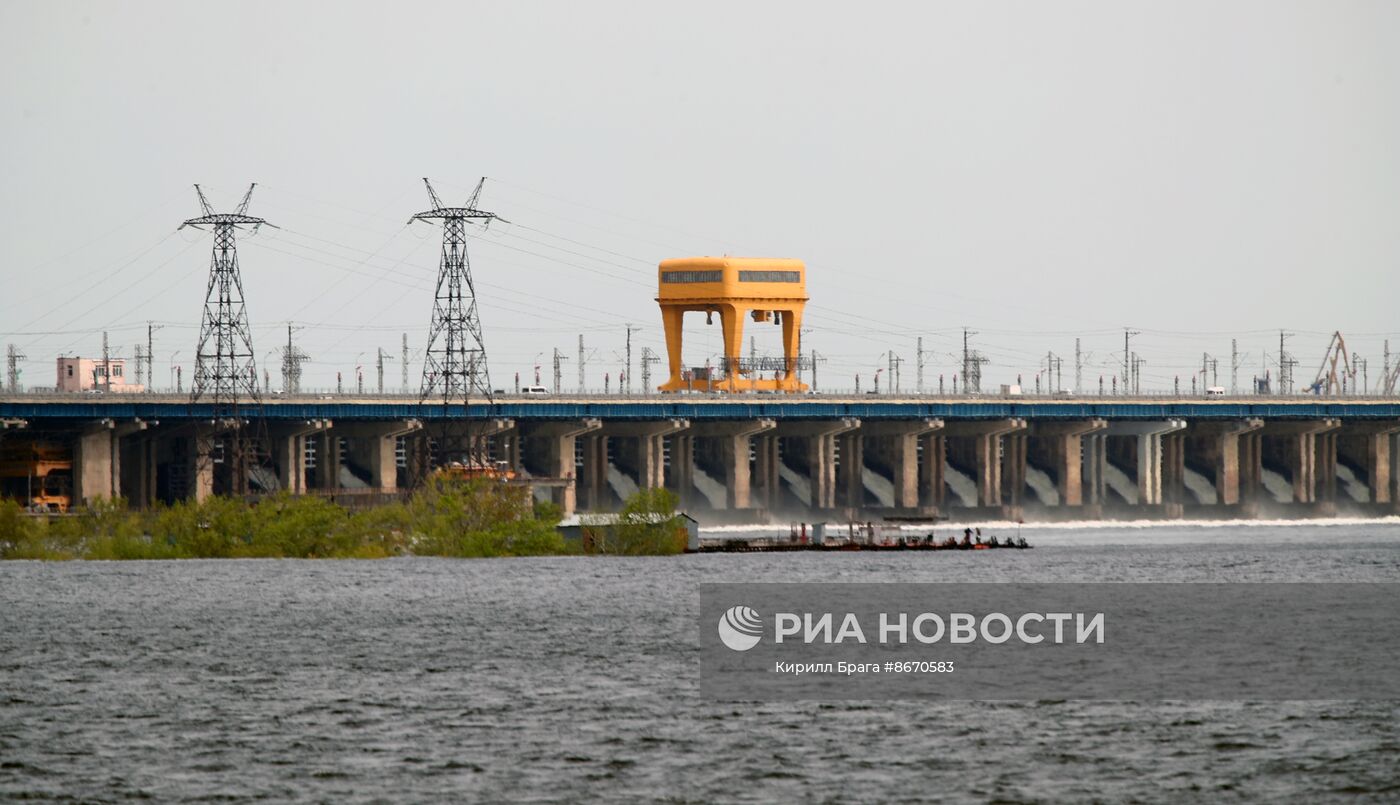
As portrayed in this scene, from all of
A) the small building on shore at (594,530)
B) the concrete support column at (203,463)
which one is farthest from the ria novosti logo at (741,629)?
the concrete support column at (203,463)

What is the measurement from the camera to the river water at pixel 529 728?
56188 mm

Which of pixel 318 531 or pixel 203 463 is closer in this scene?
pixel 318 531

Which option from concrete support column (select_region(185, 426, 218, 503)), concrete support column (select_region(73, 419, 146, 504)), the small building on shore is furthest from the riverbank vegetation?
concrete support column (select_region(73, 419, 146, 504))

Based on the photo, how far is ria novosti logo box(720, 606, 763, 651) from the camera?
305ft

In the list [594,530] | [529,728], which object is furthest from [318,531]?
[529,728]

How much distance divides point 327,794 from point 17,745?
45.4ft

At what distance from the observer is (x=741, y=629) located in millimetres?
96688

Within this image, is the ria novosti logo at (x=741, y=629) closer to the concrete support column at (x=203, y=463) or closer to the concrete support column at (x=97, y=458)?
the concrete support column at (x=203, y=463)

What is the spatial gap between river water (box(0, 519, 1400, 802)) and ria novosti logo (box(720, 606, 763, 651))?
172 cm

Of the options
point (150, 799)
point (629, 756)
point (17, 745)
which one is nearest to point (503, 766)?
point (629, 756)

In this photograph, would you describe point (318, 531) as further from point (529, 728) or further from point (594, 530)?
point (529, 728)

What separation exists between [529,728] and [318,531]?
84.6m

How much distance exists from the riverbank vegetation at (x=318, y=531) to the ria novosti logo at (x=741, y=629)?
42.9 metres

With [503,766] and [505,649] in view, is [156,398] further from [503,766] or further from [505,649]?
[503,766]
